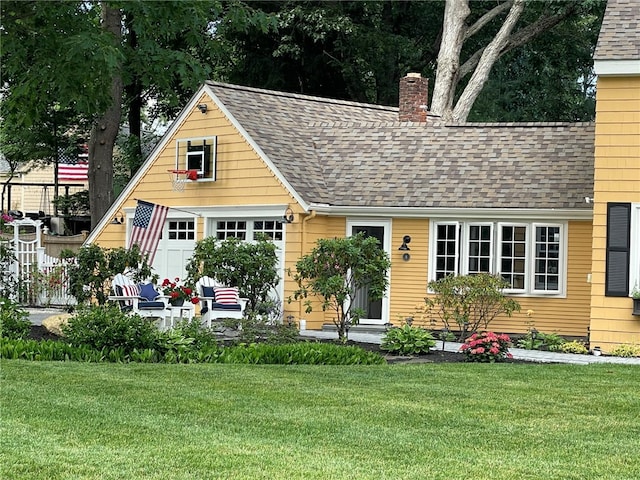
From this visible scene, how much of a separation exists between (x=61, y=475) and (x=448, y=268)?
48.4ft

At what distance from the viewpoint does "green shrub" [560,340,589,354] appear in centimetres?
1811

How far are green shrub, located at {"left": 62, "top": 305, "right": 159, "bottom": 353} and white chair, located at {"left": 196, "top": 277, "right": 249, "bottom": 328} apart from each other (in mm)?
4211

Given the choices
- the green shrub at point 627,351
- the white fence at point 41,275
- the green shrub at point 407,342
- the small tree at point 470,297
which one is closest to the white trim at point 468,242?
the small tree at point 470,297

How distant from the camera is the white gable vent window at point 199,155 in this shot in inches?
937

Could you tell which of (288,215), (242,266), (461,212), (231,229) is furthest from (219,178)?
(461,212)

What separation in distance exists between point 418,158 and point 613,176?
581 cm

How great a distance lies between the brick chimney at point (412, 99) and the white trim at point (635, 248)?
8.12 meters

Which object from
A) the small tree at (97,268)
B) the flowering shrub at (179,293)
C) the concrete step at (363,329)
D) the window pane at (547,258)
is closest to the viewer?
the flowering shrub at (179,293)

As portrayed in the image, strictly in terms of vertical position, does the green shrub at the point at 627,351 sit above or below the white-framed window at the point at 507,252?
below

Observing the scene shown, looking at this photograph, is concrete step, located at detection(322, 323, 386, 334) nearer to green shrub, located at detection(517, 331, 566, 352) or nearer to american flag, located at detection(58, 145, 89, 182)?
green shrub, located at detection(517, 331, 566, 352)

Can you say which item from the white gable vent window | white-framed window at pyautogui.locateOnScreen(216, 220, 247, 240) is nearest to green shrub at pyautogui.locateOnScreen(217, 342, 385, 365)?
white-framed window at pyautogui.locateOnScreen(216, 220, 247, 240)

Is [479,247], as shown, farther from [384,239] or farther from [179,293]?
[179,293]

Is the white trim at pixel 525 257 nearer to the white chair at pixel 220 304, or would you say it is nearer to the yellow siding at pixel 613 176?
the yellow siding at pixel 613 176

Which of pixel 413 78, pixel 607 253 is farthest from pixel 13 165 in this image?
pixel 607 253
